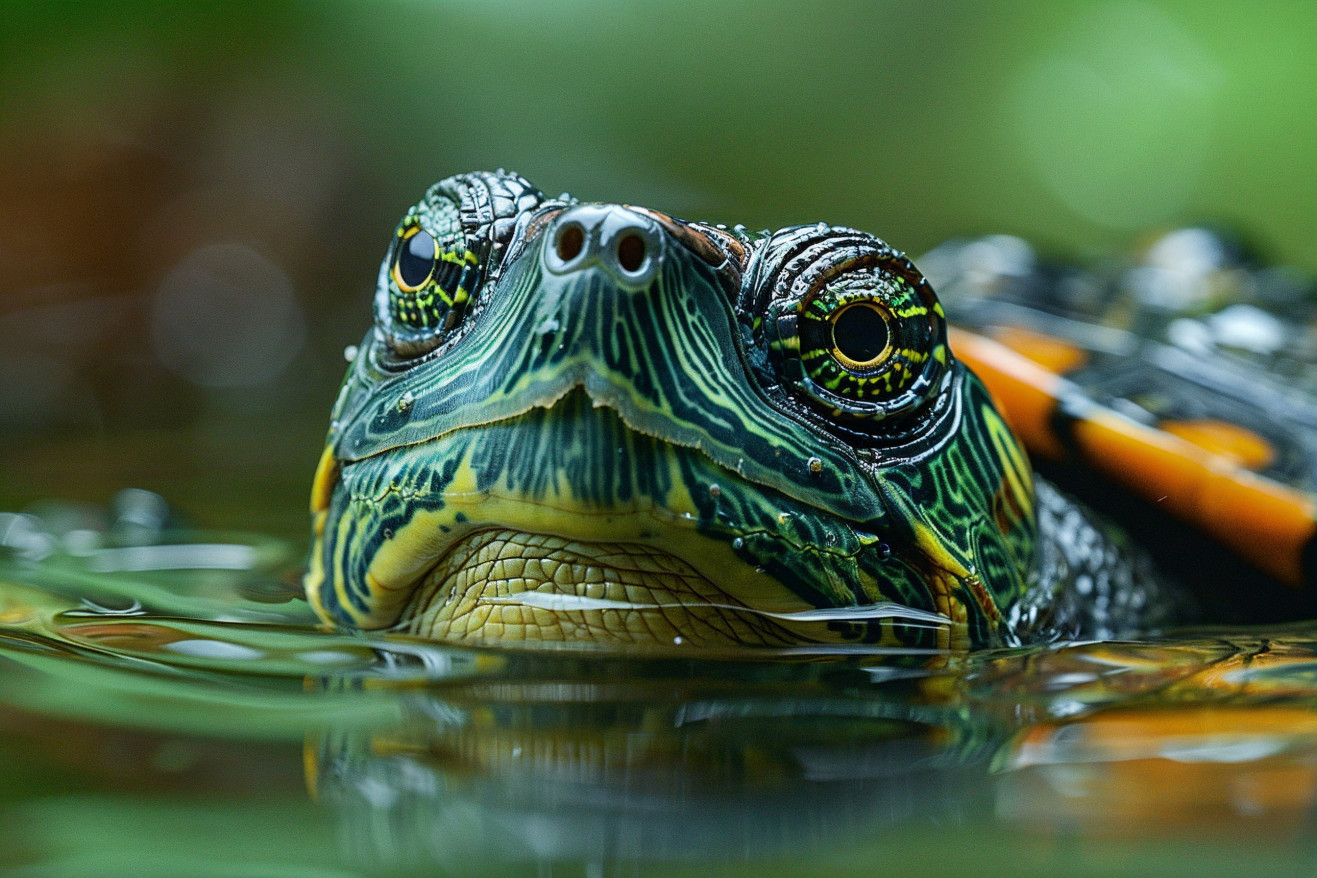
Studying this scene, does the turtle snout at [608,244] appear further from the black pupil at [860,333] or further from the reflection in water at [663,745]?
the reflection in water at [663,745]

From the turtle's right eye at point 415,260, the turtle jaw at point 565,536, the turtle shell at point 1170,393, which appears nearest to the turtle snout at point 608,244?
the turtle jaw at point 565,536

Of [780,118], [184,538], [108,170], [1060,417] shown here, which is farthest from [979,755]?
[780,118]

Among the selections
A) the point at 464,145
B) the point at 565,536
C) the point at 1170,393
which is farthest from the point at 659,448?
the point at 464,145

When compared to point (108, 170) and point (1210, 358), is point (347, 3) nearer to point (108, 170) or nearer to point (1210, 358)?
point (108, 170)

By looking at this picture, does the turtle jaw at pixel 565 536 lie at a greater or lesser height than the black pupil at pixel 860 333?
lesser

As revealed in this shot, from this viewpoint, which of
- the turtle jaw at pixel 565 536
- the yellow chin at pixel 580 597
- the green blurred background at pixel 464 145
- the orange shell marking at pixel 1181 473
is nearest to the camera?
the turtle jaw at pixel 565 536

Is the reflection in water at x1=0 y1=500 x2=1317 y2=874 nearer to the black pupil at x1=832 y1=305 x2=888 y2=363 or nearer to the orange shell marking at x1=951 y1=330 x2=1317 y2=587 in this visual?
the black pupil at x1=832 y1=305 x2=888 y2=363

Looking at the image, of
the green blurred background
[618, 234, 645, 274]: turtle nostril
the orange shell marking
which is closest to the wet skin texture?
[618, 234, 645, 274]: turtle nostril
